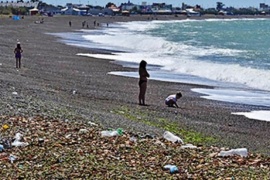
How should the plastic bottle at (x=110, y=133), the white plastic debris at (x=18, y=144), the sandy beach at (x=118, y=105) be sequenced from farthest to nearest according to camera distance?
1. the sandy beach at (x=118, y=105)
2. the plastic bottle at (x=110, y=133)
3. the white plastic debris at (x=18, y=144)

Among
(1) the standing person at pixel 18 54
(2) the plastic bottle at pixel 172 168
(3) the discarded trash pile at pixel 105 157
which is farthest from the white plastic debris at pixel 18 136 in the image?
(1) the standing person at pixel 18 54

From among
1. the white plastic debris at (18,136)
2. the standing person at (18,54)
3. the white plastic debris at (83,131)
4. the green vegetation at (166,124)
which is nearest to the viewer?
the white plastic debris at (18,136)

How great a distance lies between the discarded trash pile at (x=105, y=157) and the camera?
26.1 feet

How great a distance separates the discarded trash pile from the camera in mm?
7941

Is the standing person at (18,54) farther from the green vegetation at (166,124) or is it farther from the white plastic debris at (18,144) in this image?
the white plastic debris at (18,144)

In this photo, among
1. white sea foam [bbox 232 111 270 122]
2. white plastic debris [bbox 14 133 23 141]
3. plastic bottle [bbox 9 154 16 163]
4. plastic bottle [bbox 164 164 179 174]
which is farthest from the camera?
white sea foam [bbox 232 111 270 122]

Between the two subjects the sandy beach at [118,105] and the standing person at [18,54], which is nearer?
the sandy beach at [118,105]

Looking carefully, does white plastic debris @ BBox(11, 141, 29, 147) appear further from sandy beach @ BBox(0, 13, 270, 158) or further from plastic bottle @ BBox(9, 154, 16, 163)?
sandy beach @ BBox(0, 13, 270, 158)

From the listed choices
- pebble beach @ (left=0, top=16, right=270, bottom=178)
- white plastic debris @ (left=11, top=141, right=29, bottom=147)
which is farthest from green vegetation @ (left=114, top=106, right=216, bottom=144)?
white plastic debris @ (left=11, top=141, right=29, bottom=147)

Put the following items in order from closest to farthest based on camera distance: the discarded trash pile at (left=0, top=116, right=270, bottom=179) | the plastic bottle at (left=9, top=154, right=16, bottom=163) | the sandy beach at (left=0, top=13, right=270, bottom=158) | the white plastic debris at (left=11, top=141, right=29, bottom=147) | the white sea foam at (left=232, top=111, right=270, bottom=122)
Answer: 1. the discarded trash pile at (left=0, top=116, right=270, bottom=179)
2. the plastic bottle at (left=9, top=154, right=16, bottom=163)
3. the white plastic debris at (left=11, top=141, right=29, bottom=147)
4. the sandy beach at (left=0, top=13, right=270, bottom=158)
5. the white sea foam at (left=232, top=111, right=270, bottom=122)

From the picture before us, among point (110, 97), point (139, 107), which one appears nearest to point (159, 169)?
point (139, 107)

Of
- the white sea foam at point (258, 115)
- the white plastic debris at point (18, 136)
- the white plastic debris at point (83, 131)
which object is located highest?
the white plastic debris at point (18, 136)

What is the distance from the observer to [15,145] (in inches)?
364

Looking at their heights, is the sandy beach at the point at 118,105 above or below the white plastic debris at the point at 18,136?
below
